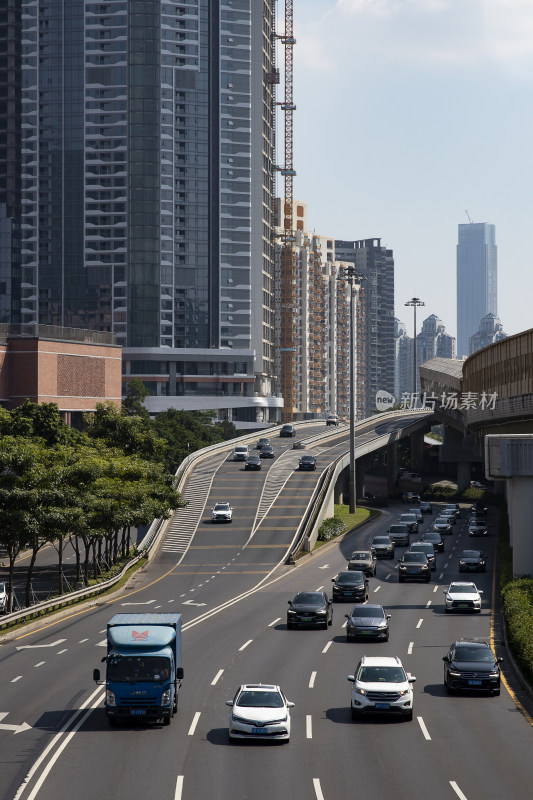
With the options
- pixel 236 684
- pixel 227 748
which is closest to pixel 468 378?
pixel 236 684

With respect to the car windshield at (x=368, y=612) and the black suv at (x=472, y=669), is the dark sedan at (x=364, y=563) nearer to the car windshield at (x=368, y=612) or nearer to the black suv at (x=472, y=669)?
the car windshield at (x=368, y=612)

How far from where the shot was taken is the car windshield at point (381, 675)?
3073 cm

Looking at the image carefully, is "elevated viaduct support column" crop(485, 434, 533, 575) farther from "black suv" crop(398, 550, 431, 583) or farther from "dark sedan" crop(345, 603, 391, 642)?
"dark sedan" crop(345, 603, 391, 642)

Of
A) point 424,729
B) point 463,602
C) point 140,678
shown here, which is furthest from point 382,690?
point 463,602

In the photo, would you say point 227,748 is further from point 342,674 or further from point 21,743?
point 342,674

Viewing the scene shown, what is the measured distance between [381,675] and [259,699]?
4483 mm

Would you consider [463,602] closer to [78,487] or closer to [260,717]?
[78,487]

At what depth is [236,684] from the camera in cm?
3472

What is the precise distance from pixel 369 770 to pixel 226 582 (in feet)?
146

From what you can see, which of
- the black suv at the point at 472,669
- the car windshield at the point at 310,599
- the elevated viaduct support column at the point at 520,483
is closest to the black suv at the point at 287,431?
the elevated viaduct support column at the point at 520,483

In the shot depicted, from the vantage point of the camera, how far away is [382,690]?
30.3m

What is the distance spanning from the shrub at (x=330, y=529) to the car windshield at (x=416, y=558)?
2267 centimetres

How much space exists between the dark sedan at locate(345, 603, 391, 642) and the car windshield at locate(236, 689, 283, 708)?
16.2 metres

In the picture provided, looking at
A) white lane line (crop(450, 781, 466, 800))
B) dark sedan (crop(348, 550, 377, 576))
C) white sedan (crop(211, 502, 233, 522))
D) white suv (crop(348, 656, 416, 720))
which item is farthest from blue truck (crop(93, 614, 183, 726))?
white sedan (crop(211, 502, 233, 522))
